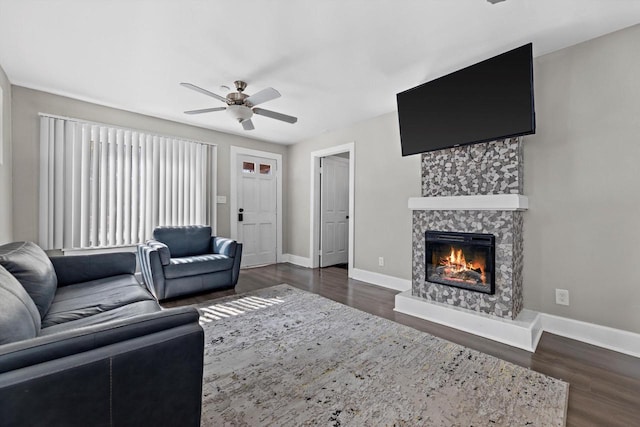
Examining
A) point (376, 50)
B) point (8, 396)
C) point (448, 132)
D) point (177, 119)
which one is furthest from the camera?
point (177, 119)

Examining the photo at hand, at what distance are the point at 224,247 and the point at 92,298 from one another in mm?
1890

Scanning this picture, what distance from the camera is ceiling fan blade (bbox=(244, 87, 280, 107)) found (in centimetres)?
260

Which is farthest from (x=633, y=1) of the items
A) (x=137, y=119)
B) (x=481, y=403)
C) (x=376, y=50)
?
(x=137, y=119)

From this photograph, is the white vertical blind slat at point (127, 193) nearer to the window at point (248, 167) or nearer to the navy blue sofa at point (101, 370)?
the window at point (248, 167)

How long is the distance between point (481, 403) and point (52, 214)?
4649 mm

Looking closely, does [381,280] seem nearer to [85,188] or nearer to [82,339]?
[82,339]

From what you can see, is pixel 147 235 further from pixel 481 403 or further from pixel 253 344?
pixel 481 403

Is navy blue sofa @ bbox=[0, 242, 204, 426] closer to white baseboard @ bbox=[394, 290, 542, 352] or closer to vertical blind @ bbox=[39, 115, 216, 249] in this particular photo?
white baseboard @ bbox=[394, 290, 542, 352]

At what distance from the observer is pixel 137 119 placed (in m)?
4.03

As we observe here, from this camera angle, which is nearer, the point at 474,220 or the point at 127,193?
the point at 474,220

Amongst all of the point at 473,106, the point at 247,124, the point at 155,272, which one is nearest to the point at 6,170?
the point at 155,272

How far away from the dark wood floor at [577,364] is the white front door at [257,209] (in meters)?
1.79

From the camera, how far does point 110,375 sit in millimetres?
921

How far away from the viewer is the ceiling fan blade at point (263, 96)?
260 cm
